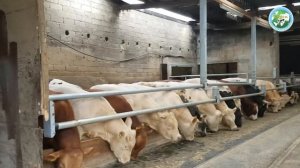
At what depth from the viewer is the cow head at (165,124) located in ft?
12.4

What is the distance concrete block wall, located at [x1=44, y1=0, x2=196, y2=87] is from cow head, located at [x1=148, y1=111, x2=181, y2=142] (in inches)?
118

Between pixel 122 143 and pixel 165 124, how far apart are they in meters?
0.94

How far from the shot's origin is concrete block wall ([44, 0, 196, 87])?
6.36m

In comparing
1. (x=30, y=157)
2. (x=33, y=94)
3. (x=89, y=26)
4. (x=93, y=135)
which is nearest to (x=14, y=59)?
(x=33, y=94)

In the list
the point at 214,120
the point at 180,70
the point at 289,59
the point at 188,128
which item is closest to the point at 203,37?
the point at 214,120

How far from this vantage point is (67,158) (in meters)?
2.51

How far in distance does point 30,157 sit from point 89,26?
5.15 m

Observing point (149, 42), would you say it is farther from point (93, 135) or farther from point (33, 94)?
point (33, 94)

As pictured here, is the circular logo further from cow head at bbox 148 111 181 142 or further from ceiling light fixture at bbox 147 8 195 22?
cow head at bbox 148 111 181 142

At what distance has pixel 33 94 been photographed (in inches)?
83.6

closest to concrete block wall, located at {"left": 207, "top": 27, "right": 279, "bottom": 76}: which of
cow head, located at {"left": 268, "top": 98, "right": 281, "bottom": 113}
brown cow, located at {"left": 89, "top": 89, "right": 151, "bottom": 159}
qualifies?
cow head, located at {"left": 268, "top": 98, "right": 281, "bottom": 113}

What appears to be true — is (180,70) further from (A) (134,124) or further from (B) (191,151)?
(A) (134,124)

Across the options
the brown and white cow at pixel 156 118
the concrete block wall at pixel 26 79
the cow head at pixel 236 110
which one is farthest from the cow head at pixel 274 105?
the concrete block wall at pixel 26 79

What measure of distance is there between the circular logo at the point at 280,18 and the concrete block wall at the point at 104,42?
321 centimetres
